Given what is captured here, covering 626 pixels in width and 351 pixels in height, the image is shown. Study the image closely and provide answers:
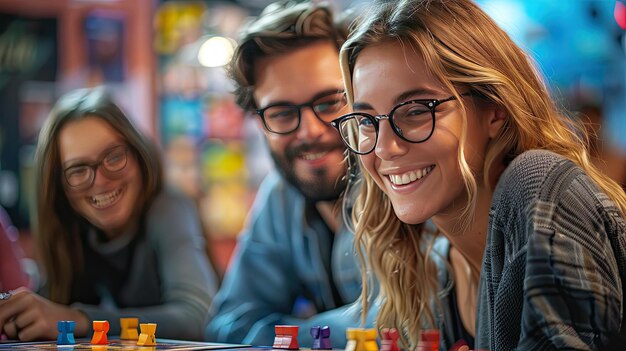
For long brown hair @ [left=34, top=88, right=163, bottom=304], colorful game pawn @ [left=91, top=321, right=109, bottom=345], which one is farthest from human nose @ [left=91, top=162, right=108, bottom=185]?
colorful game pawn @ [left=91, top=321, right=109, bottom=345]

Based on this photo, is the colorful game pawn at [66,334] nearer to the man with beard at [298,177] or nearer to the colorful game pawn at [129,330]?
the colorful game pawn at [129,330]

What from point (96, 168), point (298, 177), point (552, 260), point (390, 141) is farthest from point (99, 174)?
point (552, 260)

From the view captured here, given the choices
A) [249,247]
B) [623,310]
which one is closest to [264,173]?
[249,247]

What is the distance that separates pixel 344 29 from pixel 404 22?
550 millimetres

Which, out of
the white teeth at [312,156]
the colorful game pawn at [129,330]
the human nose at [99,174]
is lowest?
the colorful game pawn at [129,330]

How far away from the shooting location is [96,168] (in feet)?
9.30

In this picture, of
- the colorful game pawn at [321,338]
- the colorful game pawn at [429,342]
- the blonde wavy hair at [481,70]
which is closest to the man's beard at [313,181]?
the blonde wavy hair at [481,70]

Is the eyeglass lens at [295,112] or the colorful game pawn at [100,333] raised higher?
the eyeglass lens at [295,112]

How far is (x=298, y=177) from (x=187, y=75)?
67 cm

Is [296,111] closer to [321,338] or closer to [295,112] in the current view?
[295,112]

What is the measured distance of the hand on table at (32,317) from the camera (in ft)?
8.38

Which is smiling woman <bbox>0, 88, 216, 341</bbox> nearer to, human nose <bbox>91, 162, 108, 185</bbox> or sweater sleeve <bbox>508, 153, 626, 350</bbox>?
human nose <bbox>91, 162, 108, 185</bbox>

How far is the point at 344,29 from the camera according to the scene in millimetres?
2424

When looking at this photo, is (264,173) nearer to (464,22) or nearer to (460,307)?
(460,307)
